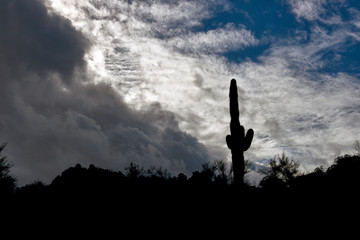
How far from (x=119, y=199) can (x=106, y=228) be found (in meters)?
2.54

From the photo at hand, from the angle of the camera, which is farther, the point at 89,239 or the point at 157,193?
the point at 157,193

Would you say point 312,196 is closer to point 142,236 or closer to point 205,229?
point 205,229

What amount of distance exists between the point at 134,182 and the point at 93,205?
141 inches

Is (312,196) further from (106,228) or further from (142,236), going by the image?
(106,228)

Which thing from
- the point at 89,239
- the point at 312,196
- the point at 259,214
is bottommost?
the point at 89,239

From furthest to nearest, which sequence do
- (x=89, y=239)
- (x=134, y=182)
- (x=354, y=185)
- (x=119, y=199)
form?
(x=134, y=182), (x=119, y=199), (x=354, y=185), (x=89, y=239)

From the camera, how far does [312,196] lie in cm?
1519

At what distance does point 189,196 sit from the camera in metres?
16.4

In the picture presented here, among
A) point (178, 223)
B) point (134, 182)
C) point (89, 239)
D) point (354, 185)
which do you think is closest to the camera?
point (89, 239)

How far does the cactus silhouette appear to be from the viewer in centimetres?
1105

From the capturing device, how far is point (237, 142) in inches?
449

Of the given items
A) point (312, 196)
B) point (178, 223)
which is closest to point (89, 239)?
point (178, 223)

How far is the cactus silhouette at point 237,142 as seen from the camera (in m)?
11.1

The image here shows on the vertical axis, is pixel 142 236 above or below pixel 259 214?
below
